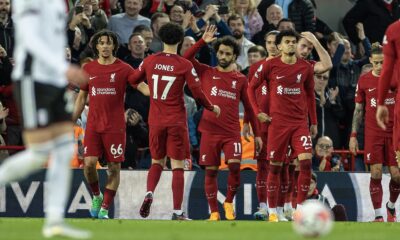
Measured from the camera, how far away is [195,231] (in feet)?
41.5

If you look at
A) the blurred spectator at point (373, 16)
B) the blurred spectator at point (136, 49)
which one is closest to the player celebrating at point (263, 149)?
the blurred spectator at point (136, 49)

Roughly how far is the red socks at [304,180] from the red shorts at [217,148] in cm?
118

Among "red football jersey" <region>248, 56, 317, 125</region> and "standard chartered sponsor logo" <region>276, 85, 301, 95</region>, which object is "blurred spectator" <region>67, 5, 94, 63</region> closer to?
"red football jersey" <region>248, 56, 317, 125</region>

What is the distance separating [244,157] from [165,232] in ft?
25.7

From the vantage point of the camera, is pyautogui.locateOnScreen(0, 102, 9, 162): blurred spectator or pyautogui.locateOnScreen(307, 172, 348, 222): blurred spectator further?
pyautogui.locateOnScreen(0, 102, 9, 162): blurred spectator

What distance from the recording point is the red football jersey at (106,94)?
16.8 m

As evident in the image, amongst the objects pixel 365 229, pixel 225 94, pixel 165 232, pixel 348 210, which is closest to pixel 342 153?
pixel 348 210

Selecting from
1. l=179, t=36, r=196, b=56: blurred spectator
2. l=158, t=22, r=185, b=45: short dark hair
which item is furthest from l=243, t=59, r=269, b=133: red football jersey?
l=179, t=36, r=196, b=56: blurred spectator

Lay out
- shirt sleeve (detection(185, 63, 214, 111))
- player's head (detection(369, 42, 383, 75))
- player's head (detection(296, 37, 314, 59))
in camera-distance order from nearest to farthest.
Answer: shirt sleeve (detection(185, 63, 214, 111))
player's head (detection(369, 42, 383, 75))
player's head (detection(296, 37, 314, 59))

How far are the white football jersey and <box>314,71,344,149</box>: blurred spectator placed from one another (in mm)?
11354

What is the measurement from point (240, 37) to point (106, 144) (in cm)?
561

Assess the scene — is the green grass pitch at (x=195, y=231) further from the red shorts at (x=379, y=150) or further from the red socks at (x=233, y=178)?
the red shorts at (x=379, y=150)

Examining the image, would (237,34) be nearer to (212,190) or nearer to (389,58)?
(212,190)

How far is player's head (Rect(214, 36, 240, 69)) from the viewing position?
1758 cm
